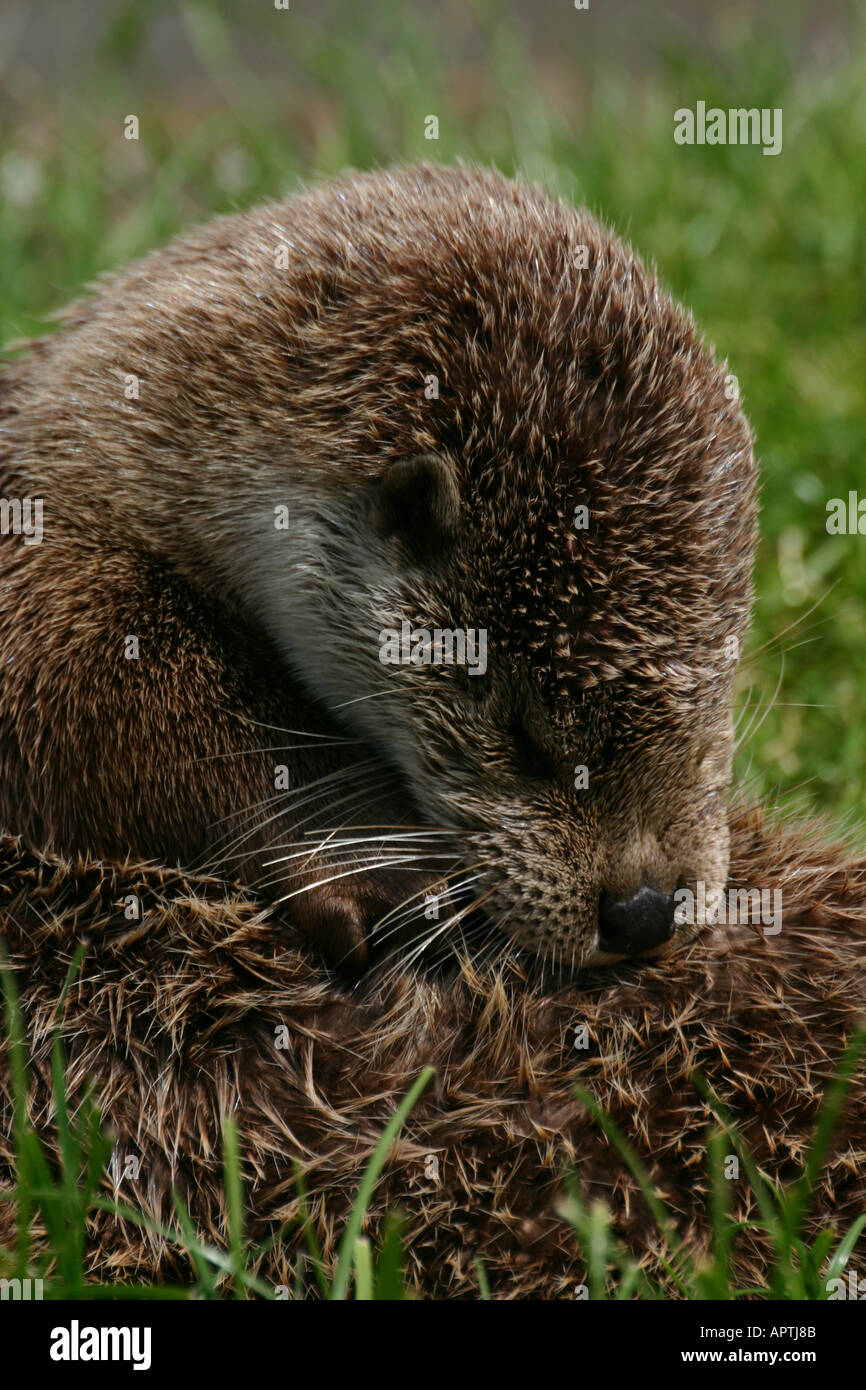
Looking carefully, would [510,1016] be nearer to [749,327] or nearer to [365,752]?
[365,752]

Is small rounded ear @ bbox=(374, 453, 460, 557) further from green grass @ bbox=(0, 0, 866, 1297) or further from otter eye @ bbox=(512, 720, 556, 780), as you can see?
green grass @ bbox=(0, 0, 866, 1297)

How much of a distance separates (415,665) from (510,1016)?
2.59 ft

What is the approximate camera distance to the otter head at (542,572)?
3428mm

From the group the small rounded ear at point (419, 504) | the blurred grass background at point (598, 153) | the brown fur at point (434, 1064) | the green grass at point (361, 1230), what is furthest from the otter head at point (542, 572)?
the blurred grass background at point (598, 153)

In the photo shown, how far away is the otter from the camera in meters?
3.46

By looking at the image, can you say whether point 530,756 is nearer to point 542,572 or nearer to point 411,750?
point 411,750

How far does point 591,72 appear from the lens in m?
A: 8.67

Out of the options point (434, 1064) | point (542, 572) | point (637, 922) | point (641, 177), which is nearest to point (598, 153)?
point (641, 177)

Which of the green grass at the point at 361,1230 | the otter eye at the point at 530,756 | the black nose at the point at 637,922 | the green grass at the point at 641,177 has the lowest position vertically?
the green grass at the point at 361,1230

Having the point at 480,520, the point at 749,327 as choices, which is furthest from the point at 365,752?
the point at 749,327

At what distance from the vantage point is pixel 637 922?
3449mm

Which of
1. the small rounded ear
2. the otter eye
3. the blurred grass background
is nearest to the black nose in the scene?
the otter eye

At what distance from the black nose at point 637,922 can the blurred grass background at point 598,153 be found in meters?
1.45

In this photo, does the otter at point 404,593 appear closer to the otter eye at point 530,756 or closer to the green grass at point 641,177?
the otter eye at point 530,756
